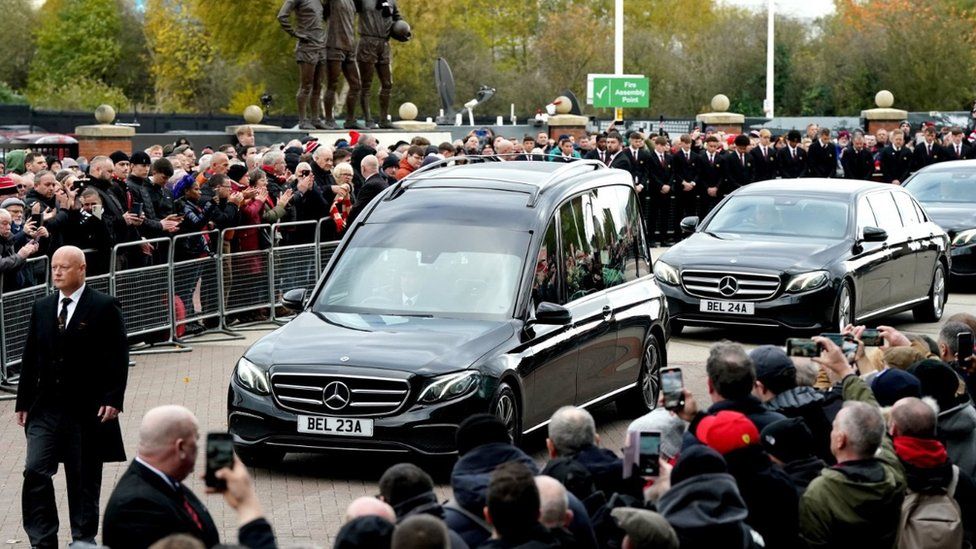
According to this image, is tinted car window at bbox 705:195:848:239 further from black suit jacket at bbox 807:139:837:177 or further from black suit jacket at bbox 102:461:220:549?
black suit jacket at bbox 102:461:220:549

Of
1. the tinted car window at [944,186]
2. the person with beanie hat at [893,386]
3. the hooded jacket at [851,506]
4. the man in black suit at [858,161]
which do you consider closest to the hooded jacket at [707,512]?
the hooded jacket at [851,506]

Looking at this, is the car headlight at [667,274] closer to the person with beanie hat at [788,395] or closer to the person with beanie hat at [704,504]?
the person with beanie hat at [788,395]

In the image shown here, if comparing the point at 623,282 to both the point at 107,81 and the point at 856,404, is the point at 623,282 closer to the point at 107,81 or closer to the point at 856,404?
the point at 856,404

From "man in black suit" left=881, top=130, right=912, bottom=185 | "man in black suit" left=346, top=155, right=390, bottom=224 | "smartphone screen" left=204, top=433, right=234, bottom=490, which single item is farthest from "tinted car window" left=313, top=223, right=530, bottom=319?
"man in black suit" left=881, top=130, right=912, bottom=185

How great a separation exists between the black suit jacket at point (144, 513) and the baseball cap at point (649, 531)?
1588 mm

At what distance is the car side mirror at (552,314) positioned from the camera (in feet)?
36.2

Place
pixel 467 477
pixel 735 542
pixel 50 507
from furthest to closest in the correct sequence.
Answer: pixel 50 507 → pixel 467 477 → pixel 735 542

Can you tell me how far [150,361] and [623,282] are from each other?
17.4ft

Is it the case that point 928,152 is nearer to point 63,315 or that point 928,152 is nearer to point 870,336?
point 870,336

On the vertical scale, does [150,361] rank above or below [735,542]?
below

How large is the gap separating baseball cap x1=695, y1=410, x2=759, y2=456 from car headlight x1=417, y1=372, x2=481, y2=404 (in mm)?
3728

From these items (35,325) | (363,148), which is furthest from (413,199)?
(363,148)

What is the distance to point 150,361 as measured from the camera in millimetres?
16000

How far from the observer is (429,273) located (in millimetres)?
11734
